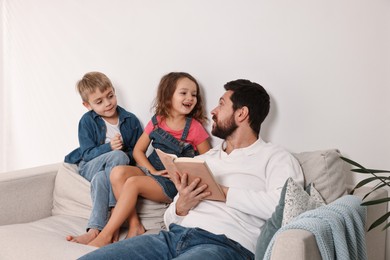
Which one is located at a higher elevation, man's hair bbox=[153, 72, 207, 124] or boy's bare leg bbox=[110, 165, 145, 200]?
man's hair bbox=[153, 72, 207, 124]

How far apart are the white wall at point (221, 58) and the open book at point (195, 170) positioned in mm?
545

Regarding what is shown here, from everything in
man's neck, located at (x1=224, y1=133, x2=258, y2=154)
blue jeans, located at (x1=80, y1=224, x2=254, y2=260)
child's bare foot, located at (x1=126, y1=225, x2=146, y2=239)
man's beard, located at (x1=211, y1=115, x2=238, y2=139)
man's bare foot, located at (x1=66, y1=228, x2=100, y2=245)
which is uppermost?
man's beard, located at (x1=211, y1=115, x2=238, y2=139)

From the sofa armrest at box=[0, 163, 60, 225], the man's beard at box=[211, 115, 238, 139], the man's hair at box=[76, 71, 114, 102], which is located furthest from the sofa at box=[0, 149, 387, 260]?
the man's hair at box=[76, 71, 114, 102]

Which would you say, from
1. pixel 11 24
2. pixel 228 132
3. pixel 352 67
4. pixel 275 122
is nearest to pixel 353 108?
pixel 352 67

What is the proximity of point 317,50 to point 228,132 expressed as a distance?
548mm

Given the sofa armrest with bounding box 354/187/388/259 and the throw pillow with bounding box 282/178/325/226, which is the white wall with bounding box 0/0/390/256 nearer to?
the sofa armrest with bounding box 354/187/388/259

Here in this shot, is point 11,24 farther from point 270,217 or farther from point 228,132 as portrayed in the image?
point 270,217

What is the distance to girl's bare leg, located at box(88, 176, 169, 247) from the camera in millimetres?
2682

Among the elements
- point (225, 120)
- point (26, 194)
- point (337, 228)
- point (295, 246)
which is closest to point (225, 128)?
point (225, 120)

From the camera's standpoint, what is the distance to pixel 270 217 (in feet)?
7.41

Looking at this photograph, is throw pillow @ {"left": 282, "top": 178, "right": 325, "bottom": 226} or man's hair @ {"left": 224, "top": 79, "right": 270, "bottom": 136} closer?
throw pillow @ {"left": 282, "top": 178, "right": 325, "bottom": 226}

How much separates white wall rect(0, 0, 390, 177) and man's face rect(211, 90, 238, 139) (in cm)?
31

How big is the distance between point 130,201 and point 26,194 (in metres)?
0.69

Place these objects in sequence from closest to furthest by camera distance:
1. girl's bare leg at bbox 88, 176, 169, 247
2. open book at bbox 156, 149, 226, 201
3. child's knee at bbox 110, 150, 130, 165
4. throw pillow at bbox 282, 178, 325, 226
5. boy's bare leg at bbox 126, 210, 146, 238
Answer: throw pillow at bbox 282, 178, 325, 226 < open book at bbox 156, 149, 226, 201 < girl's bare leg at bbox 88, 176, 169, 247 < boy's bare leg at bbox 126, 210, 146, 238 < child's knee at bbox 110, 150, 130, 165
